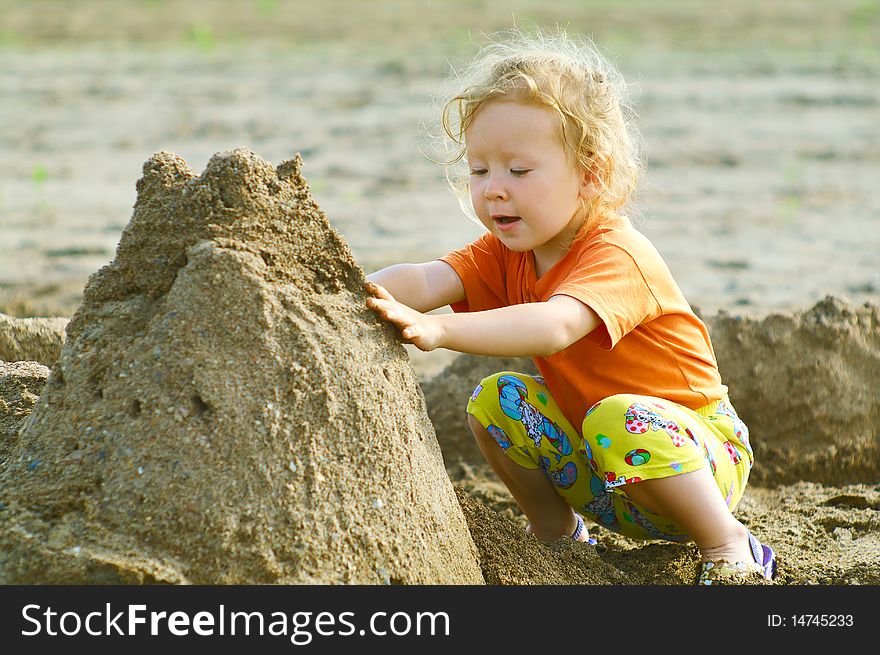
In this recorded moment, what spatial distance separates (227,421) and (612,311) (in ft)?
3.09

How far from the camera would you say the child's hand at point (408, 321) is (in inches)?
93.7

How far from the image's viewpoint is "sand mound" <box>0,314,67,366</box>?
11.6 ft

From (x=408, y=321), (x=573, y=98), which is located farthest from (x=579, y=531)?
(x=573, y=98)

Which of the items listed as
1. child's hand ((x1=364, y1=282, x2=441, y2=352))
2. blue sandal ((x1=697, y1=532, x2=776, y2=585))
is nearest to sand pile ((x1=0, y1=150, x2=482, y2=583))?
child's hand ((x1=364, y1=282, x2=441, y2=352))

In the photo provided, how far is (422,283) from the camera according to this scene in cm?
290

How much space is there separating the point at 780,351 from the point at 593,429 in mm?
1668

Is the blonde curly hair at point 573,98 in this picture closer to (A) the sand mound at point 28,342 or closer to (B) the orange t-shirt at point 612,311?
(B) the orange t-shirt at point 612,311

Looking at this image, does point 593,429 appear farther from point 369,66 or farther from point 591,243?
point 369,66

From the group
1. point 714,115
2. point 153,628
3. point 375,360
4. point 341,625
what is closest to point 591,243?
point 375,360

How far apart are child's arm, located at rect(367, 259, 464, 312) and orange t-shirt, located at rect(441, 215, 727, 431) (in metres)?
0.03

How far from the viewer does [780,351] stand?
404cm

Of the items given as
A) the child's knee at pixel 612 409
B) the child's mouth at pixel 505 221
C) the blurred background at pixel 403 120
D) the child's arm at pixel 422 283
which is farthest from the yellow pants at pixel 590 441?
the blurred background at pixel 403 120

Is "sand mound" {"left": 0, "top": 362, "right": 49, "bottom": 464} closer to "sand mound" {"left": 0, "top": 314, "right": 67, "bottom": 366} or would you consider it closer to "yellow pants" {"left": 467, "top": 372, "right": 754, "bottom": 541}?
"sand mound" {"left": 0, "top": 314, "right": 67, "bottom": 366}

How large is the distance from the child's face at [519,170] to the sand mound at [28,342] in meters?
1.61
